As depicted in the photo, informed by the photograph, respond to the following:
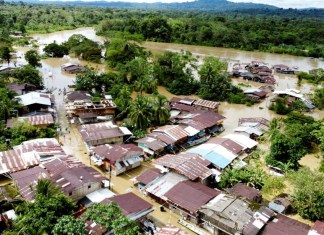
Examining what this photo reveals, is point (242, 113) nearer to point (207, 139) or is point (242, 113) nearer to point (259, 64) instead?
point (207, 139)

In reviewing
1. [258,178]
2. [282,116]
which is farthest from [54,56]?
[258,178]

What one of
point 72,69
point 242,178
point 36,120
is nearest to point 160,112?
point 36,120

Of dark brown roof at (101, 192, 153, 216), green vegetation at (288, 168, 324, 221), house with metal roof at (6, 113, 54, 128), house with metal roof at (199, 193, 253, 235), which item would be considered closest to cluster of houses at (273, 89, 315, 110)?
green vegetation at (288, 168, 324, 221)

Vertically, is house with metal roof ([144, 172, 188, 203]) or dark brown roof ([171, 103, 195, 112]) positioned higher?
house with metal roof ([144, 172, 188, 203])

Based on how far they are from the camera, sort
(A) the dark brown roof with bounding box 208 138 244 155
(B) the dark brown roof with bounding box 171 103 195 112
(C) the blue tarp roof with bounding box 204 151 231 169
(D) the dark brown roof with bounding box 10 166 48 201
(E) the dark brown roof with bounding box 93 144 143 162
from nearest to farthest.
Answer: (D) the dark brown roof with bounding box 10 166 48 201, (E) the dark brown roof with bounding box 93 144 143 162, (C) the blue tarp roof with bounding box 204 151 231 169, (A) the dark brown roof with bounding box 208 138 244 155, (B) the dark brown roof with bounding box 171 103 195 112

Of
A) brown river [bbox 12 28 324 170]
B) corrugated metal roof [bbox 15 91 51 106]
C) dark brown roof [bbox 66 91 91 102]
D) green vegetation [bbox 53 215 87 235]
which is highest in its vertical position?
green vegetation [bbox 53 215 87 235]

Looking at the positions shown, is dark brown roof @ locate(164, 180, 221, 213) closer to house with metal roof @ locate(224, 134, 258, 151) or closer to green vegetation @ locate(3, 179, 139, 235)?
green vegetation @ locate(3, 179, 139, 235)

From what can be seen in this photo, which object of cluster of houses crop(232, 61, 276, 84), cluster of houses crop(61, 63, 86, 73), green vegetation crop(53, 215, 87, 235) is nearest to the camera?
green vegetation crop(53, 215, 87, 235)

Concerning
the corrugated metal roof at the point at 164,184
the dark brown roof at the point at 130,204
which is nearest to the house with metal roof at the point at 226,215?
the corrugated metal roof at the point at 164,184
